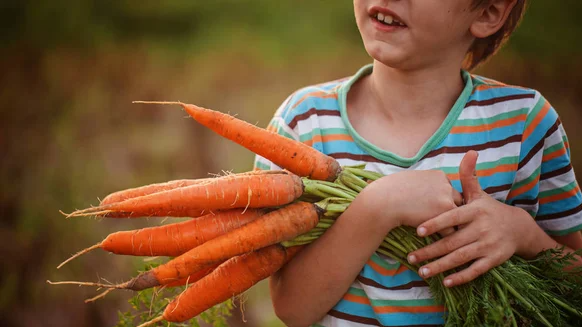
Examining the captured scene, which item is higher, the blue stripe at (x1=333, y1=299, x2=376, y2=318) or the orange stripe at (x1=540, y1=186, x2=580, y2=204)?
the orange stripe at (x1=540, y1=186, x2=580, y2=204)

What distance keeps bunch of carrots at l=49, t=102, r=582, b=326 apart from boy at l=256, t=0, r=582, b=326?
0.16 ft

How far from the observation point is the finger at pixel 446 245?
1142 mm

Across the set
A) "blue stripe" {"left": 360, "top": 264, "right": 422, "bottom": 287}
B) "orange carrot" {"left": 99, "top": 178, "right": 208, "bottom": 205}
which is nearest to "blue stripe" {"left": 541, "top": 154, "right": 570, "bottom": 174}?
"blue stripe" {"left": 360, "top": 264, "right": 422, "bottom": 287}

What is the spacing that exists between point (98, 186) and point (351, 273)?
2.13m

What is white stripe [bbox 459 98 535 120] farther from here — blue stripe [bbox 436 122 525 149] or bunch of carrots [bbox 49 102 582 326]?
bunch of carrots [bbox 49 102 582 326]

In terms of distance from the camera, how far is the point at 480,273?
3.74 feet

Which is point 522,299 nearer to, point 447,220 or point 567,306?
point 567,306

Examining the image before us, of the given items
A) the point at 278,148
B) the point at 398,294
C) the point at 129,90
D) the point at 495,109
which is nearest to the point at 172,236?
the point at 278,148

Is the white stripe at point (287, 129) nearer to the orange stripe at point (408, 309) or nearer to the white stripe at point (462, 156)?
the white stripe at point (462, 156)

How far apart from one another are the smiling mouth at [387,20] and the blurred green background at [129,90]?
1.84m

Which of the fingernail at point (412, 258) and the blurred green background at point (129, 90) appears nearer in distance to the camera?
the fingernail at point (412, 258)

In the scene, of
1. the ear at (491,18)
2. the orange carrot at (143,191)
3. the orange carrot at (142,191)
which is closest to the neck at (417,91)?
the ear at (491,18)

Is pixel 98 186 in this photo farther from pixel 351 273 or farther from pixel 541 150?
pixel 541 150

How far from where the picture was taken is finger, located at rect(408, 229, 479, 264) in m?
1.14
